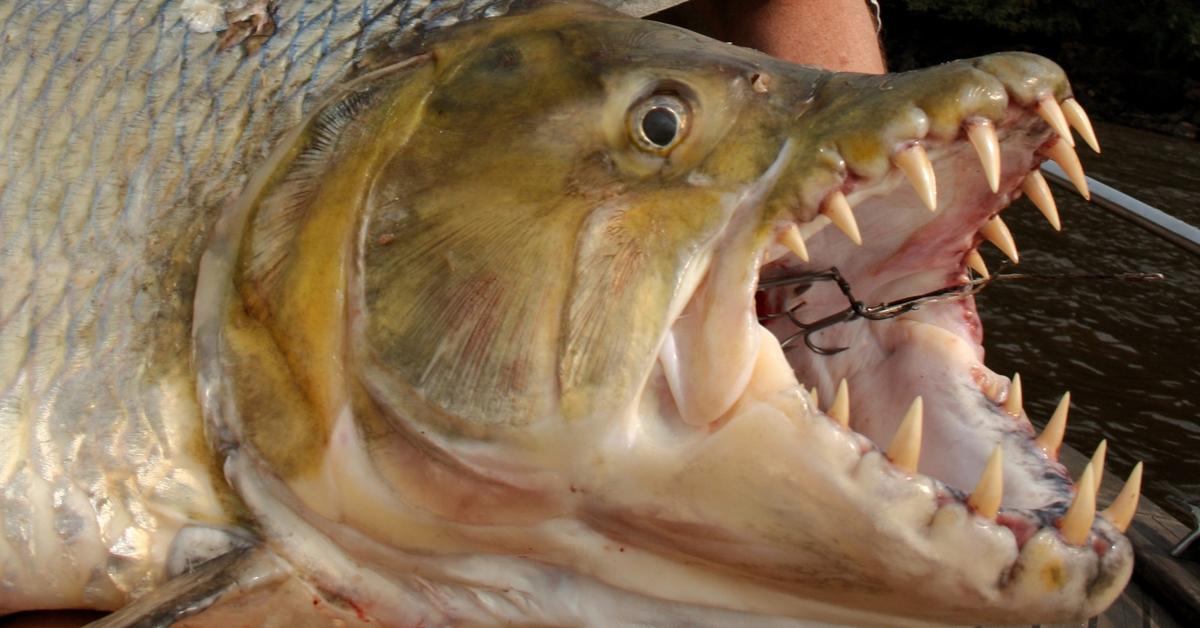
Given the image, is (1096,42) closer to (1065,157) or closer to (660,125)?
(1065,157)

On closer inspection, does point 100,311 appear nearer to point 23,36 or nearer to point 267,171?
point 267,171

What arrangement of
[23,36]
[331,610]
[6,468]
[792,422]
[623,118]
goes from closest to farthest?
[792,422], [623,118], [331,610], [6,468], [23,36]

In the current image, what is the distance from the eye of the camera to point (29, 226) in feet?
7.07

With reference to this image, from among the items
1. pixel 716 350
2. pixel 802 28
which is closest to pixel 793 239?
pixel 716 350

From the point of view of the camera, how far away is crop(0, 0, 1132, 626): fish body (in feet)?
5.12

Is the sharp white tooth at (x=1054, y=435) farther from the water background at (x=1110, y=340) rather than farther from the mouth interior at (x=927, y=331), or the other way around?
the water background at (x=1110, y=340)

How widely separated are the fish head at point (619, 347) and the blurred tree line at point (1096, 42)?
18245 mm

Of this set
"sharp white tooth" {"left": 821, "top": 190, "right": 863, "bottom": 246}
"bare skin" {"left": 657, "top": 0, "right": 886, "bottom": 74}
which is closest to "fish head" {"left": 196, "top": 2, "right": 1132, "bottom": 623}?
"sharp white tooth" {"left": 821, "top": 190, "right": 863, "bottom": 246}

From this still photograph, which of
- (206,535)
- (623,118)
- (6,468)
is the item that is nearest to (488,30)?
(623,118)

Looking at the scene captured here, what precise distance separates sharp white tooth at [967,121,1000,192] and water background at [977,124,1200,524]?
12.1ft

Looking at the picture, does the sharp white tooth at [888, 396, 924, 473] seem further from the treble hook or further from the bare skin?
the bare skin

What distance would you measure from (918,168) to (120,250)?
1410 millimetres

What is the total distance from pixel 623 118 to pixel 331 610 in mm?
941

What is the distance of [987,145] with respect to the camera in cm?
159
